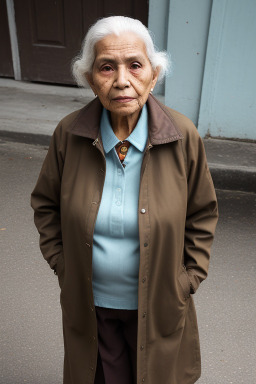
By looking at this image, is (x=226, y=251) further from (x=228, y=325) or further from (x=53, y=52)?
(x=53, y=52)

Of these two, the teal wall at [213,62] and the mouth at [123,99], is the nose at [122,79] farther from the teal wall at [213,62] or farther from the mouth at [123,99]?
the teal wall at [213,62]

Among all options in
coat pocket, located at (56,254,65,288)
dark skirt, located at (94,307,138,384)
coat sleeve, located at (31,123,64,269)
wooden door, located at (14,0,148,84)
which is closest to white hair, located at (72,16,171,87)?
coat sleeve, located at (31,123,64,269)

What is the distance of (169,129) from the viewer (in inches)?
61.6

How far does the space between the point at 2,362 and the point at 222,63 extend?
3962mm

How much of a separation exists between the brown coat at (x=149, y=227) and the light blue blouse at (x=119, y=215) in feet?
0.11

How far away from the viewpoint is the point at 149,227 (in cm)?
154

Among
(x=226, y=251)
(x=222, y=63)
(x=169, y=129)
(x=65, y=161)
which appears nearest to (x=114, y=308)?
(x=65, y=161)

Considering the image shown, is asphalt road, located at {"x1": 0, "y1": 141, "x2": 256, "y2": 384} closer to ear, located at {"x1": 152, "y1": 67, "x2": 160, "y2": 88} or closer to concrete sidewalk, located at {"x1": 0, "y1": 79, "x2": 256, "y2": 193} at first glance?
concrete sidewalk, located at {"x1": 0, "y1": 79, "x2": 256, "y2": 193}

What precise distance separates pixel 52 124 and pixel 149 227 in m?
4.39

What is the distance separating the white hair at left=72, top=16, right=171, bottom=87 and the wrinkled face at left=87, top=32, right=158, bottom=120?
0.02m

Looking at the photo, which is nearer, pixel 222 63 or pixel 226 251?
pixel 226 251

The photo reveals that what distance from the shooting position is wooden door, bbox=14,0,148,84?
6.36 metres

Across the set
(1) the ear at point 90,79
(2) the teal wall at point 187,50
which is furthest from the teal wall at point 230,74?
(1) the ear at point 90,79

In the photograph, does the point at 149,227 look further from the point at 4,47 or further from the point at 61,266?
the point at 4,47
